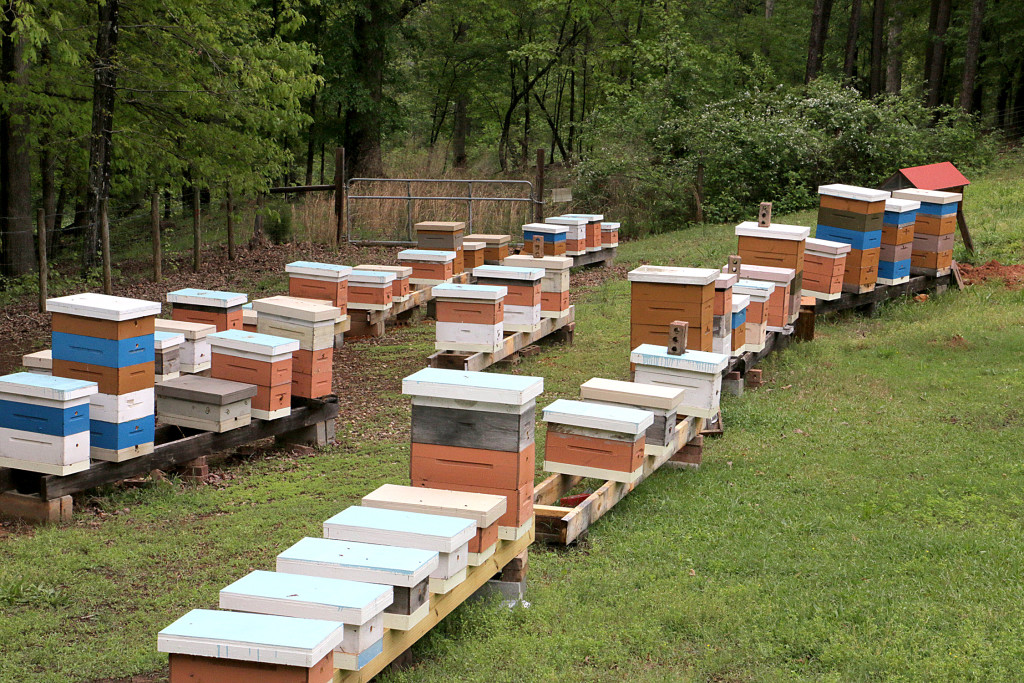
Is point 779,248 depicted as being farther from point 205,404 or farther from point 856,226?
point 205,404

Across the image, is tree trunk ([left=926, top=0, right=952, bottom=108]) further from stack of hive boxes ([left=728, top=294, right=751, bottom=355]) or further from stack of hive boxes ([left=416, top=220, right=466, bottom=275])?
stack of hive boxes ([left=728, top=294, right=751, bottom=355])

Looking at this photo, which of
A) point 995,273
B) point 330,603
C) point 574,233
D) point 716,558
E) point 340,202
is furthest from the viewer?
point 340,202

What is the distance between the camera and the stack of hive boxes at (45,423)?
6035 millimetres

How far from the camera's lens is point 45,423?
6.09m

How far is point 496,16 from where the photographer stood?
94.2ft

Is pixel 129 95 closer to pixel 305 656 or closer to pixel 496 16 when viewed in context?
pixel 305 656

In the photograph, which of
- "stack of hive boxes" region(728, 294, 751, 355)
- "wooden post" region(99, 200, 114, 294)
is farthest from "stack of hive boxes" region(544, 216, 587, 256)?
"wooden post" region(99, 200, 114, 294)

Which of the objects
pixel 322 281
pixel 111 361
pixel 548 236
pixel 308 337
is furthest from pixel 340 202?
pixel 111 361

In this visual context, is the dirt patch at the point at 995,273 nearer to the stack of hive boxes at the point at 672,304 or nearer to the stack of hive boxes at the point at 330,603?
the stack of hive boxes at the point at 672,304

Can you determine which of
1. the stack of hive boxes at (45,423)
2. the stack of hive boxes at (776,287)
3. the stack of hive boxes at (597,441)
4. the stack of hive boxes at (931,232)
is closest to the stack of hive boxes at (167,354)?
the stack of hive boxes at (45,423)

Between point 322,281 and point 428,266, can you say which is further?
point 428,266

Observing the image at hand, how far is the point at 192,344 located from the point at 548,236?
23.0 feet

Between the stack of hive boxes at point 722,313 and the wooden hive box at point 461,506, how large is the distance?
4.27m

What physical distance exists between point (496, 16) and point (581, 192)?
9581 mm
